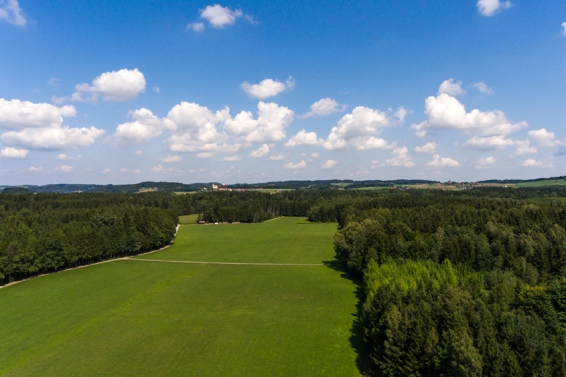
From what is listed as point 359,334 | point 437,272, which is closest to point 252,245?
point 437,272

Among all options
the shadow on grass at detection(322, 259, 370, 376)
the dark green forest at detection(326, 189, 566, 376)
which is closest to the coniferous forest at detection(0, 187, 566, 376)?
the dark green forest at detection(326, 189, 566, 376)

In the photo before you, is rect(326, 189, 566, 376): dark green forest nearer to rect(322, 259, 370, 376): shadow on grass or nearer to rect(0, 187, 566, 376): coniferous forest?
rect(0, 187, 566, 376): coniferous forest

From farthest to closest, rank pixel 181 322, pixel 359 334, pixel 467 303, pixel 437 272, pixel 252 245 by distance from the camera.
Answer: pixel 252 245 < pixel 437 272 < pixel 181 322 < pixel 359 334 < pixel 467 303

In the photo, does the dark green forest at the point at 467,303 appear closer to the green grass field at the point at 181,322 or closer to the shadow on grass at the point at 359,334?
the shadow on grass at the point at 359,334

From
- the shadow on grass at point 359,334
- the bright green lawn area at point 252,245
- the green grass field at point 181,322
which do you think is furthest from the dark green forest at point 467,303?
the bright green lawn area at point 252,245

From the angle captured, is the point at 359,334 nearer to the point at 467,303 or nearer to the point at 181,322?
the point at 467,303

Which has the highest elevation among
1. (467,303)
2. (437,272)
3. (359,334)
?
(467,303)
